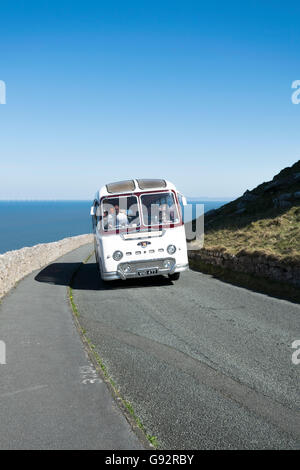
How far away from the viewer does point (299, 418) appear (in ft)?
14.4

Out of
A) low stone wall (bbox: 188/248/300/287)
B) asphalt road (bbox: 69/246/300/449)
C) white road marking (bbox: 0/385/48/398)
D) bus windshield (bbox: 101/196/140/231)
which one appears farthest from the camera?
bus windshield (bbox: 101/196/140/231)

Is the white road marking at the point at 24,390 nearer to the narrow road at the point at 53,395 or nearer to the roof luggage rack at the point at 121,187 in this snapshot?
the narrow road at the point at 53,395

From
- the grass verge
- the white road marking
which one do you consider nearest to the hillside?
the grass verge

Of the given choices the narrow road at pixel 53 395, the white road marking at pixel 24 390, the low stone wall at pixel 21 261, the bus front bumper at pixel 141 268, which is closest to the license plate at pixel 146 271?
the bus front bumper at pixel 141 268

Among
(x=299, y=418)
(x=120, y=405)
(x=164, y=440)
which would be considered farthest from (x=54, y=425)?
(x=299, y=418)

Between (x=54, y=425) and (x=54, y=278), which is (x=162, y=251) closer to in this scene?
(x=54, y=278)

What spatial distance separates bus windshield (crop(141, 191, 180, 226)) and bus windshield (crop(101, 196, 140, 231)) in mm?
335

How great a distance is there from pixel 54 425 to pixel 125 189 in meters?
9.73

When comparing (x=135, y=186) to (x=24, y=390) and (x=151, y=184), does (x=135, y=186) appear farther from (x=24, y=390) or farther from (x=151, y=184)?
(x=24, y=390)

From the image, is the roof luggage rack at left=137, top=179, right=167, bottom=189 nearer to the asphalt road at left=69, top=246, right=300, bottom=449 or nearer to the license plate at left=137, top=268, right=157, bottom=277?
the license plate at left=137, top=268, right=157, bottom=277

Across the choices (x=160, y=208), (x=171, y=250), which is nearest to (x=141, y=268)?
(x=171, y=250)

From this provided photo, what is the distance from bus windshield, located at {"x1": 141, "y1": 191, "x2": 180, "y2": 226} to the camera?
13.0 meters

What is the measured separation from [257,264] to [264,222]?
928 centimetres

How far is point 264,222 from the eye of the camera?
885 inches
